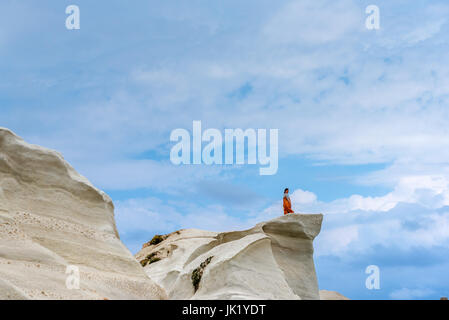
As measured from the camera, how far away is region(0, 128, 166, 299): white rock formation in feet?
68.1

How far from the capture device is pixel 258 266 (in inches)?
952

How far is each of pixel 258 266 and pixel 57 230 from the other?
847 centimetres

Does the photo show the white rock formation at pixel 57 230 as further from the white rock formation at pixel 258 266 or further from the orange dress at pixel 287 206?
the orange dress at pixel 287 206

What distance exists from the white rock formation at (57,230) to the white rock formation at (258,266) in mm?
2400

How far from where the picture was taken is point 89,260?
23.5 m

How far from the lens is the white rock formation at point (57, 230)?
20.8m

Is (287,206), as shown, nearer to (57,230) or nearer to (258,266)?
(258,266)

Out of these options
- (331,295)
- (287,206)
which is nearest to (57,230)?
(287,206)

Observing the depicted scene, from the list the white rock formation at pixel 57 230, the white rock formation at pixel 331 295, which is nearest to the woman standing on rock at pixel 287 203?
the white rock formation at pixel 57 230

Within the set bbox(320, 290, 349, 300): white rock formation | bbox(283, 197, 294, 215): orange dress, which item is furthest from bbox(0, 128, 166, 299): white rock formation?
bbox(320, 290, 349, 300): white rock formation
